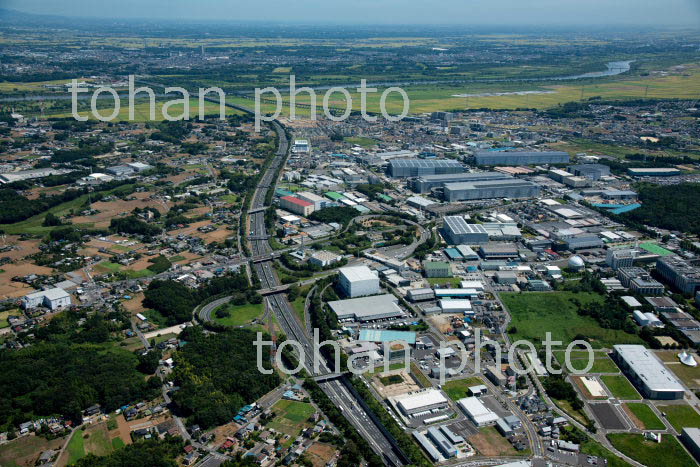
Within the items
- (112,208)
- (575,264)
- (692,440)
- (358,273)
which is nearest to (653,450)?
(692,440)

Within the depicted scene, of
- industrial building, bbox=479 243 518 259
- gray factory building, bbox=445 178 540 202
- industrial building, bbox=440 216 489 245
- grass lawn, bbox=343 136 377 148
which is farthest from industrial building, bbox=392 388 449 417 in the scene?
grass lawn, bbox=343 136 377 148

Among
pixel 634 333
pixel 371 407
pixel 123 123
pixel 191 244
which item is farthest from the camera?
pixel 123 123

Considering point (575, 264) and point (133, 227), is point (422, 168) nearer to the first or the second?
point (575, 264)

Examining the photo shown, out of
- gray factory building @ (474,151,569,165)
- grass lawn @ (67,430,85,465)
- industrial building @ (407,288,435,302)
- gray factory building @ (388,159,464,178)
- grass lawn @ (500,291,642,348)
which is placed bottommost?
grass lawn @ (67,430,85,465)

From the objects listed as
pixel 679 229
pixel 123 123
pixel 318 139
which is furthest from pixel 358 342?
pixel 123 123

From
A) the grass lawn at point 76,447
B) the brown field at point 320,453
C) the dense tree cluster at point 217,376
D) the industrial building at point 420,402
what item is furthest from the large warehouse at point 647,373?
the grass lawn at point 76,447

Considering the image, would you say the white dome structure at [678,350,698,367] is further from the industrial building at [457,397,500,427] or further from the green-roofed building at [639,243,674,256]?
the green-roofed building at [639,243,674,256]

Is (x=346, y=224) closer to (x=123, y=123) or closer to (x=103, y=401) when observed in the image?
(x=103, y=401)
